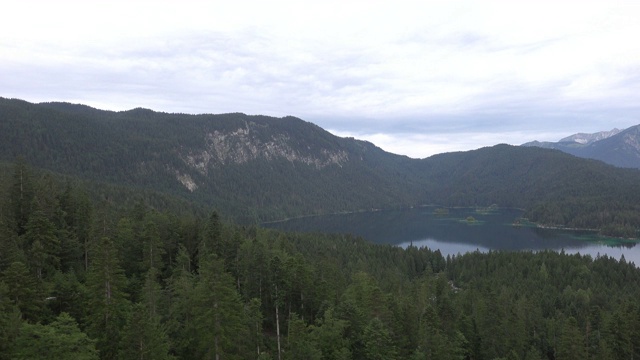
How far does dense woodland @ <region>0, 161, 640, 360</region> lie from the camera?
29.3m

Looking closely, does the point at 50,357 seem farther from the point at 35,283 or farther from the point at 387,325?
the point at 387,325

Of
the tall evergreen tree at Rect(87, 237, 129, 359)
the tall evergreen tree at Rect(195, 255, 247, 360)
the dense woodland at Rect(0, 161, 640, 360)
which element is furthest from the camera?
the tall evergreen tree at Rect(87, 237, 129, 359)

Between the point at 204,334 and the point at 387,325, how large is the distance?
69.9 feet

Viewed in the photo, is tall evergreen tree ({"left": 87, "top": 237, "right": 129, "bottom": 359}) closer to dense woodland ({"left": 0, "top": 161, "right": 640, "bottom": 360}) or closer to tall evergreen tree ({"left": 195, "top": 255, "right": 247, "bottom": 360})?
dense woodland ({"left": 0, "top": 161, "right": 640, "bottom": 360})

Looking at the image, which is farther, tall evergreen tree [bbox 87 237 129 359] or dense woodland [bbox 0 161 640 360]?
tall evergreen tree [bbox 87 237 129 359]

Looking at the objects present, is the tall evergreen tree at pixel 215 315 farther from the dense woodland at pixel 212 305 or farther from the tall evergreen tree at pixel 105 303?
the tall evergreen tree at pixel 105 303

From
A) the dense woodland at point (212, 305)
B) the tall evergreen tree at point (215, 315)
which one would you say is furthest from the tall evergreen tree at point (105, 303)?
the tall evergreen tree at point (215, 315)

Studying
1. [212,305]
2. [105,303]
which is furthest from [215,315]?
[105,303]

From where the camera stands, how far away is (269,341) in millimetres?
47281

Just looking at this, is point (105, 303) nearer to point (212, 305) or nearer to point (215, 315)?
point (212, 305)

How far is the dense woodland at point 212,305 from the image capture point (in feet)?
96.2

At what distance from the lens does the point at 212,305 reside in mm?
29531

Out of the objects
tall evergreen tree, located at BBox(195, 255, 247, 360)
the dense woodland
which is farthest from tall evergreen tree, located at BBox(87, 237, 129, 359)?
tall evergreen tree, located at BBox(195, 255, 247, 360)

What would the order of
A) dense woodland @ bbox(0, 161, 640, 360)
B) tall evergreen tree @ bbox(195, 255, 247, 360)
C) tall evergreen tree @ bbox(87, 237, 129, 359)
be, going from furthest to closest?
tall evergreen tree @ bbox(87, 237, 129, 359), dense woodland @ bbox(0, 161, 640, 360), tall evergreen tree @ bbox(195, 255, 247, 360)
